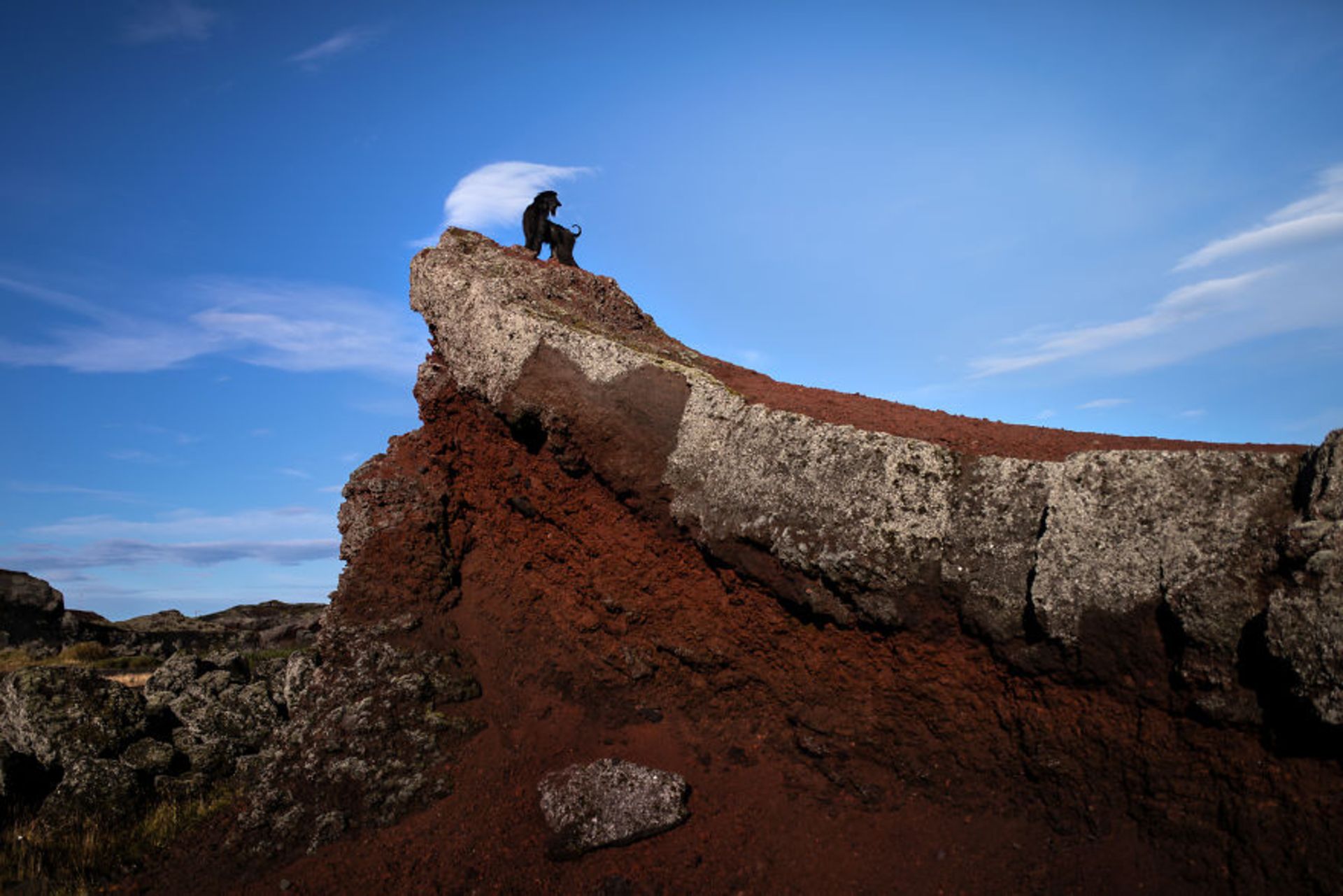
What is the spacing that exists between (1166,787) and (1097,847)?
0.65 metres

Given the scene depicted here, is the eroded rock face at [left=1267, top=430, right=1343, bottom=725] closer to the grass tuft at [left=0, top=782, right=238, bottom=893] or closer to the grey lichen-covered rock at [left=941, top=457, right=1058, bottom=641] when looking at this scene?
the grey lichen-covered rock at [left=941, top=457, right=1058, bottom=641]

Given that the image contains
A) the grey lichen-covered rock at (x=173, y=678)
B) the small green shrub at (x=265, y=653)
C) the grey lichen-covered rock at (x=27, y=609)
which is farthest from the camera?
the grey lichen-covered rock at (x=27, y=609)

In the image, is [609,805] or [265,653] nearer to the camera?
[609,805]

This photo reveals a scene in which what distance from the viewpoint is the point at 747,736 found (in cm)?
792

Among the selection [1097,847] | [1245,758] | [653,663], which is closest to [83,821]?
[653,663]

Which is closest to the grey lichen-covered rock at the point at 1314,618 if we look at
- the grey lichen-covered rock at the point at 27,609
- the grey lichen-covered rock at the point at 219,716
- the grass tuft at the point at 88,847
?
the grass tuft at the point at 88,847

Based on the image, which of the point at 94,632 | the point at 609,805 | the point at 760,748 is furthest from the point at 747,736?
the point at 94,632

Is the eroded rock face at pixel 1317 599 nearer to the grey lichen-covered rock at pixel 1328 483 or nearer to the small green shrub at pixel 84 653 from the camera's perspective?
the grey lichen-covered rock at pixel 1328 483

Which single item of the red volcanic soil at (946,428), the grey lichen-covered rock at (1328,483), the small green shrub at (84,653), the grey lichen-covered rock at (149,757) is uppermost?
the red volcanic soil at (946,428)

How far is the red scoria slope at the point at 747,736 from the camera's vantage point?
6312 millimetres

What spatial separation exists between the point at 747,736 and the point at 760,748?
0.16 meters

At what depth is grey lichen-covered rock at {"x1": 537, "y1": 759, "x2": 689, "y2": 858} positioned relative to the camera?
7.45 metres

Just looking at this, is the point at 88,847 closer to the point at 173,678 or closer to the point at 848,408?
the point at 173,678

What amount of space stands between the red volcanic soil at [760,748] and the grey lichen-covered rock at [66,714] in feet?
8.30
